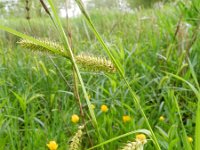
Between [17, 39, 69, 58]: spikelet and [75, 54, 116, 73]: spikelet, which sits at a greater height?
[17, 39, 69, 58]: spikelet

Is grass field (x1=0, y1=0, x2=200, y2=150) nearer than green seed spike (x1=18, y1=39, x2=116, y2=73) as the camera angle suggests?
No

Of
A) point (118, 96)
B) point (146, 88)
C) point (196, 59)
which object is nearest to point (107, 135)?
point (118, 96)

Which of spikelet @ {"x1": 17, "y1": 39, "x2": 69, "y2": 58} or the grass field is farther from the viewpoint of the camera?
the grass field

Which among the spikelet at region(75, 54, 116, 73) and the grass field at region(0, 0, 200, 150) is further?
the grass field at region(0, 0, 200, 150)

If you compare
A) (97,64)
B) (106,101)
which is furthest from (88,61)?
(106,101)

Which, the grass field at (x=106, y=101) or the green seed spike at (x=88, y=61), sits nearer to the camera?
the green seed spike at (x=88, y=61)

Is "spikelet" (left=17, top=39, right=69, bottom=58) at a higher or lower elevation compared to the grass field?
higher

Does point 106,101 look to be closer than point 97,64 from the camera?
No

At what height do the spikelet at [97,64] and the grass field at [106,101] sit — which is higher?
the spikelet at [97,64]

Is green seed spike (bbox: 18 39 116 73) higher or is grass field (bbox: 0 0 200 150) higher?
green seed spike (bbox: 18 39 116 73)

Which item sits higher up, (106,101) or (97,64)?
(97,64)

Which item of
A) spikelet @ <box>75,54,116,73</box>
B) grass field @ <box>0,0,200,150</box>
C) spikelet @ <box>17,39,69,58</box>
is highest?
spikelet @ <box>17,39,69,58</box>

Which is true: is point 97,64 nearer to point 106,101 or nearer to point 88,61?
point 88,61

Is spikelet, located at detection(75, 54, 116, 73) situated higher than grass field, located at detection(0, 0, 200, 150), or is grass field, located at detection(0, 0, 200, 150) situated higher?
spikelet, located at detection(75, 54, 116, 73)
